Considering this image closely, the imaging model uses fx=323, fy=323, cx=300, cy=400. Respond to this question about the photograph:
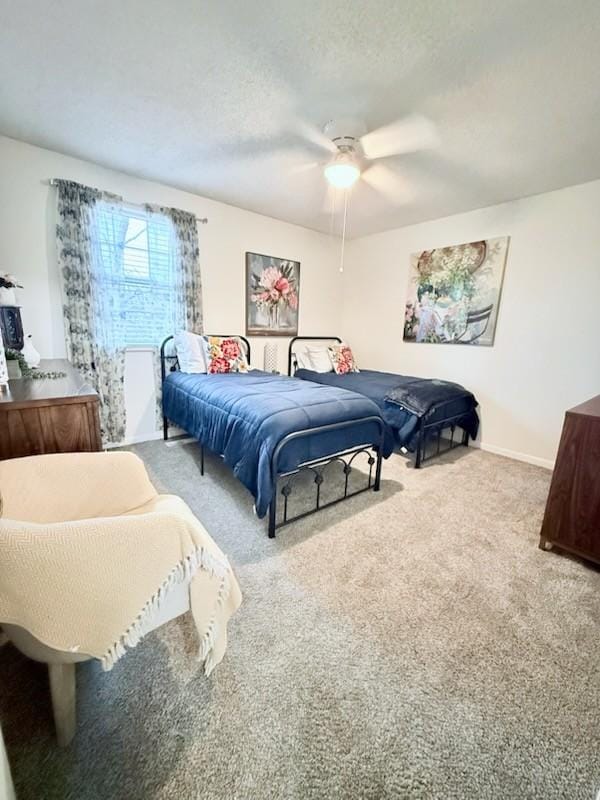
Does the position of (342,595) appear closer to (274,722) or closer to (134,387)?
(274,722)

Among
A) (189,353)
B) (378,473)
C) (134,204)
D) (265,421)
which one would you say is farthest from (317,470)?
(134,204)

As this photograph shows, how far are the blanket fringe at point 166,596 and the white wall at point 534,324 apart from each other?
3.36 m

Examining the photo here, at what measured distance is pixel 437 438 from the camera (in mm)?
3535

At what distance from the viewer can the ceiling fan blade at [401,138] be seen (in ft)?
6.51

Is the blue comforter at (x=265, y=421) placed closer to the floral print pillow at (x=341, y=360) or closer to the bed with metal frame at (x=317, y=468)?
the bed with metal frame at (x=317, y=468)

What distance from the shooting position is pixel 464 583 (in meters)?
1.66

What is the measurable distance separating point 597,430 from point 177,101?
2.95m

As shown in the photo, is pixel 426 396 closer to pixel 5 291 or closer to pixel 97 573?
pixel 97 573

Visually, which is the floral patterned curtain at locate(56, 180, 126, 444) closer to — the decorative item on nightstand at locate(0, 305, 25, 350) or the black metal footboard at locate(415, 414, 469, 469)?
the decorative item on nightstand at locate(0, 305, 25, 350)

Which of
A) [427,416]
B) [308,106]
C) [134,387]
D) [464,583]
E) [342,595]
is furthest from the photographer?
[134,387]

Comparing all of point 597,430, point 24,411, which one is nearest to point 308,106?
point 24,411

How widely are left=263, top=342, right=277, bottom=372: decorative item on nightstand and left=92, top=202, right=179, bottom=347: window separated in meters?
1.19

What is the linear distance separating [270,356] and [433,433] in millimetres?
2144

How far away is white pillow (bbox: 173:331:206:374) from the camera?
124 inches
